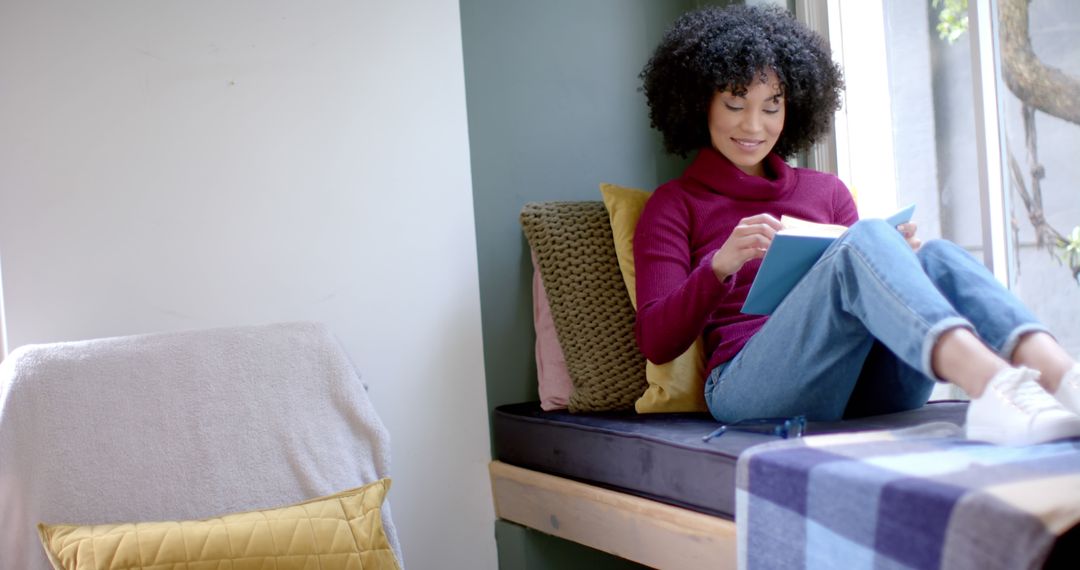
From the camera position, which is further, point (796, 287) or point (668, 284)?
point (668, 284)

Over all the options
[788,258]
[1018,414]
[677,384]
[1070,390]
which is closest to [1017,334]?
[1070,390]

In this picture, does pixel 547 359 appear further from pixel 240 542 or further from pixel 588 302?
pixel 240 542

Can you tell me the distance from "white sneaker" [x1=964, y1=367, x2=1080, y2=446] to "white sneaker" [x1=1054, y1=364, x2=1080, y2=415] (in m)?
0.04

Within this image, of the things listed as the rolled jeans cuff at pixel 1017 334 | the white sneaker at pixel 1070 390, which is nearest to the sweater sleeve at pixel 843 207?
the rolled jeans cuff at pixel 1017 334

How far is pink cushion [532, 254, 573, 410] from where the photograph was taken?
2184 millimetres

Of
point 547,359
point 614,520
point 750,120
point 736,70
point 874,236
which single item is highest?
point 736,70

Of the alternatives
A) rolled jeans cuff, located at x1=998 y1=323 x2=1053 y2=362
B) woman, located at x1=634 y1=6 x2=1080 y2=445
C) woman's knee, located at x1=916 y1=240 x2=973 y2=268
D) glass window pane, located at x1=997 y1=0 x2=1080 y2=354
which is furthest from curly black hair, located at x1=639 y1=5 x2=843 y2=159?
rolled jeans cuff, located at x1=998 y1=323 x2=1053 y2=362

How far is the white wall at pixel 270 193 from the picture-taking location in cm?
181

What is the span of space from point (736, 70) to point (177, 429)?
1.27 metres

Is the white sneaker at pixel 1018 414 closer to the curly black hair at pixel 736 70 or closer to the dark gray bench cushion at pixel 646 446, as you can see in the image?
the dark gray bench cushion at pixel 646 446

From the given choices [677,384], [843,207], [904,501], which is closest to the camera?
[904,501]

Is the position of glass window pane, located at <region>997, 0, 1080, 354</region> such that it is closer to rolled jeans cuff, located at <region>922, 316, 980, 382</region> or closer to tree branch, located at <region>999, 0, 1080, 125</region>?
tree branch, located at <region>999, 0, 1080, 125</region>

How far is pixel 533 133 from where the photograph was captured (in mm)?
2350

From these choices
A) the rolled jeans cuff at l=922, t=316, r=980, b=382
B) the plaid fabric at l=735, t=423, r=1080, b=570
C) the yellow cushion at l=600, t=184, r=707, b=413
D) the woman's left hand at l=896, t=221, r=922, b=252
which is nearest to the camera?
the plaid fabric at l=735, t=423, r=1080, b=570
